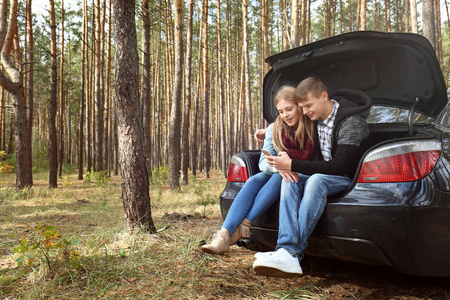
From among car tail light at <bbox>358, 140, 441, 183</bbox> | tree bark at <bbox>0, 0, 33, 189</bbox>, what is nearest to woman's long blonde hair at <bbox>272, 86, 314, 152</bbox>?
car tail light at <bbox>358, 140, 441, 183</bbox>

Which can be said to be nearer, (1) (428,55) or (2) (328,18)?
(1) (428,55)

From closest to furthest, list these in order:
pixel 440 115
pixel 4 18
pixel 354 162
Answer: pixel 354 162, pixel 440 115, pixel 4 18

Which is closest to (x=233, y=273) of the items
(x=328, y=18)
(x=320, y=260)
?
(x=320, y=260)

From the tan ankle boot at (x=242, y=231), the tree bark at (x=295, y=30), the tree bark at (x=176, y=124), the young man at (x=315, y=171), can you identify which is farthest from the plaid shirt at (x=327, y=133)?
the tree bark at (x=176, y=124)

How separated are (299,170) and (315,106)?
55cm

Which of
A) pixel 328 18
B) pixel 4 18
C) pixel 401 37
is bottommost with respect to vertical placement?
pixel 401 37

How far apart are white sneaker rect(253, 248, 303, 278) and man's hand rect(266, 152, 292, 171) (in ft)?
2.08

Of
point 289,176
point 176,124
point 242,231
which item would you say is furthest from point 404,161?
point 176,124

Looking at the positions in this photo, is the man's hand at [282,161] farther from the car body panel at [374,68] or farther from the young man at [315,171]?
the car body panel at [374,68]

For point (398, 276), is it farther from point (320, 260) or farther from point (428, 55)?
point (428, 55)

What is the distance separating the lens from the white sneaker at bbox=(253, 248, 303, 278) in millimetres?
2275

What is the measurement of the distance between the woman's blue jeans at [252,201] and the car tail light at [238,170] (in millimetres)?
251

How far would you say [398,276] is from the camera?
2855 mm

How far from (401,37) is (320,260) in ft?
7.00
